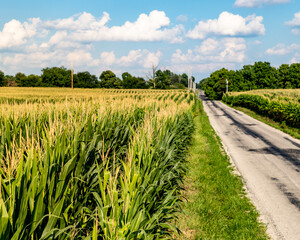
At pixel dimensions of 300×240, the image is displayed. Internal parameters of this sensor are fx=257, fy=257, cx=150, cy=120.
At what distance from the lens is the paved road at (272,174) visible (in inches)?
213

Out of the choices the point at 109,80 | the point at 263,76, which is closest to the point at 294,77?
the point at 263,76

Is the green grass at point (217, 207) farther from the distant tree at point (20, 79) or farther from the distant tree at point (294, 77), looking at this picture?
the distant tree at point (20, 79)

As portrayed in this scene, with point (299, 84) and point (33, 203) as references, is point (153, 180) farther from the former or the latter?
point (299, 84)

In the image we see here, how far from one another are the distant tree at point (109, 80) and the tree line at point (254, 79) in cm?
3485

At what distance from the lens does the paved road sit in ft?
17.8

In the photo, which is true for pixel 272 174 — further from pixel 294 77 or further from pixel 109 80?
pixel 294 77

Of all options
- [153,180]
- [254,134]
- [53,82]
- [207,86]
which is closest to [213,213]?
[153,180]

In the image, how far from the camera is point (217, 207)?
575 centimetres

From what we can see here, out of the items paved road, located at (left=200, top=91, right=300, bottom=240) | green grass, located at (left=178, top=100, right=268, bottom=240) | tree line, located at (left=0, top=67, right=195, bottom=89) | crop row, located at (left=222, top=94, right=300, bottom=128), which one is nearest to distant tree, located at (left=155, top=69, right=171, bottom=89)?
tree line, located at (left=0, top=67, right=195, bottom=89)

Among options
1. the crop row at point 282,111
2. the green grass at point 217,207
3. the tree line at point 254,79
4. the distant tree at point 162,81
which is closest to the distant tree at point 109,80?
the distant tree at point 162,81

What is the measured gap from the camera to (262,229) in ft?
16.5

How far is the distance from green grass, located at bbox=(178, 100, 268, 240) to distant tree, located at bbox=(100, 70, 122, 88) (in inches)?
3695

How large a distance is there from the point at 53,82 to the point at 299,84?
9080 cm

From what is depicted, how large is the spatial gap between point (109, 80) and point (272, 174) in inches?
3811
